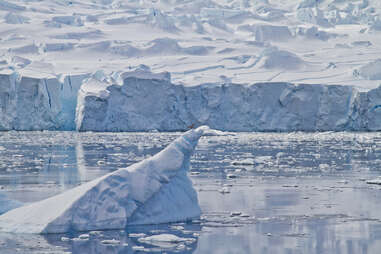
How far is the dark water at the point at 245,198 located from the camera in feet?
19.1

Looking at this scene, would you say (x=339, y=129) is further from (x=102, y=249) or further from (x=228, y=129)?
(x=102, y=249)

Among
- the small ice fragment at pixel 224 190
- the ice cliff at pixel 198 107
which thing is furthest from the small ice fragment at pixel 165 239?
the ice cliff at pixel 198 107

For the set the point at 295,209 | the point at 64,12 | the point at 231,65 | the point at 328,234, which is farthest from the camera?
the point at 64,12

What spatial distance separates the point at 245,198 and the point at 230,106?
65.8ft

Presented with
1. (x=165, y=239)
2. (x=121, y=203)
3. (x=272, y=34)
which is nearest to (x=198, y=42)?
(x=272, y=34)

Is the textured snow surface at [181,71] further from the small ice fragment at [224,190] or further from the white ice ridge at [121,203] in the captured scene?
the white ice ridge at [121,203]

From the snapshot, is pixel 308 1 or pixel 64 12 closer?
pixel 64 12

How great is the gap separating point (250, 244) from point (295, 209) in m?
2.06

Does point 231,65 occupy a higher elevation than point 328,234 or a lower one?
lower

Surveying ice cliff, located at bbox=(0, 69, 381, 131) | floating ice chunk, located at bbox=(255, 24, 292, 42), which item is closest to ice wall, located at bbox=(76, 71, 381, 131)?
ice cliff, located at bbox=(0, 69, 381, 131)

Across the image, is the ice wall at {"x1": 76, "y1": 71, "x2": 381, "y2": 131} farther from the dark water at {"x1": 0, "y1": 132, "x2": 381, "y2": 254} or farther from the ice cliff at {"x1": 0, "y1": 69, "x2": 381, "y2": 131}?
the dark water at {"x1": 0, "y1": 132, "x2": 381, "y2": 254}

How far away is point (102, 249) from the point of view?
18.5 ft

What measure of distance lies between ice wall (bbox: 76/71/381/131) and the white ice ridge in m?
20.8

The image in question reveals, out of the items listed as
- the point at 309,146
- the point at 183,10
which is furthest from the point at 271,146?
the point at 183,10
